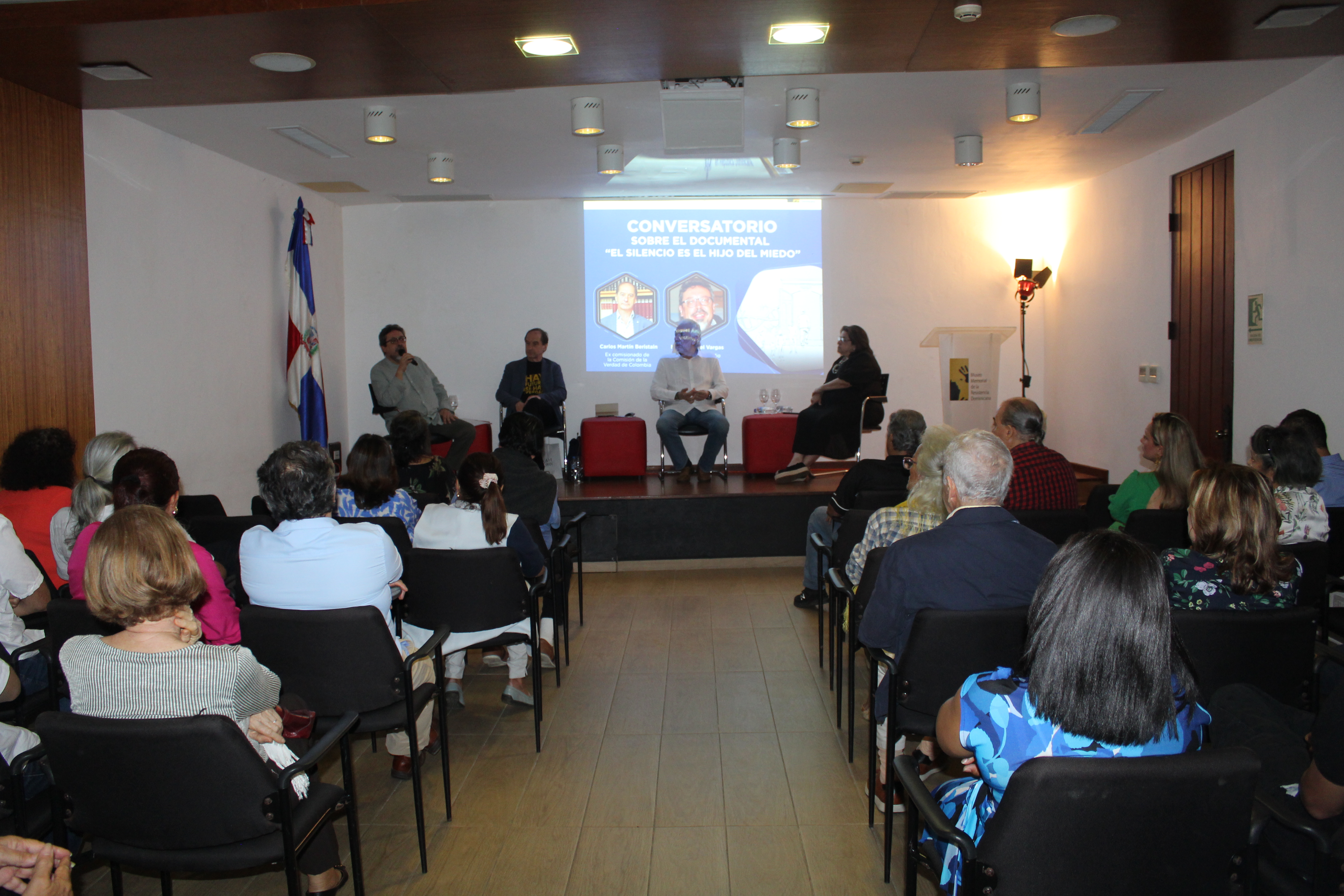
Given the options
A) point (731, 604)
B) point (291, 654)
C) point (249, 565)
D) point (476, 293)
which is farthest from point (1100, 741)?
point (476, 293)

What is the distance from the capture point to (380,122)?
547 cm

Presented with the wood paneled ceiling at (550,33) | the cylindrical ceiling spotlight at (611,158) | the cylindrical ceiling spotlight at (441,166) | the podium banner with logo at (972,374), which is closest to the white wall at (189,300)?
the wood paneled ceiling at (550,33)

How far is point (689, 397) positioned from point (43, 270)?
14.8 feet

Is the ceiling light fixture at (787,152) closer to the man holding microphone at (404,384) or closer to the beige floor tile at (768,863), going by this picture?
the man holding microphone at (404,384)

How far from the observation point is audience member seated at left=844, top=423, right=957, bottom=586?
313 cm

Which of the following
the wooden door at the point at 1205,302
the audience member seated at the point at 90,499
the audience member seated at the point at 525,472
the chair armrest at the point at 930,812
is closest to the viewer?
the chair armrest at the point at 930,812

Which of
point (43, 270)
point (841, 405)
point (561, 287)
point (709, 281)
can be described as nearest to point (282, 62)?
point (43, 270)

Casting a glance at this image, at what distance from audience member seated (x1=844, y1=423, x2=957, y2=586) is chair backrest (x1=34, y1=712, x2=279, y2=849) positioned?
200 centimetres

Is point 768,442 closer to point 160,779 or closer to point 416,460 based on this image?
point 416,460

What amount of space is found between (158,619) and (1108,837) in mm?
1801

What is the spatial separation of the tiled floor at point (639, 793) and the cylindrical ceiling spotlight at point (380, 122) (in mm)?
3321

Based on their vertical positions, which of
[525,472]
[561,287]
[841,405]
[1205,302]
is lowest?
[525,472]

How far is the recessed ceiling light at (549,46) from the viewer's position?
3826 mm

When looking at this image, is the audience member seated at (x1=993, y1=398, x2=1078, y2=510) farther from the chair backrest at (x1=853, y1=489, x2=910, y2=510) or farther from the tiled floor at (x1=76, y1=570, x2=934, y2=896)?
the tiled floor at (x1=76, y1=570, x2=934, y2=896)
